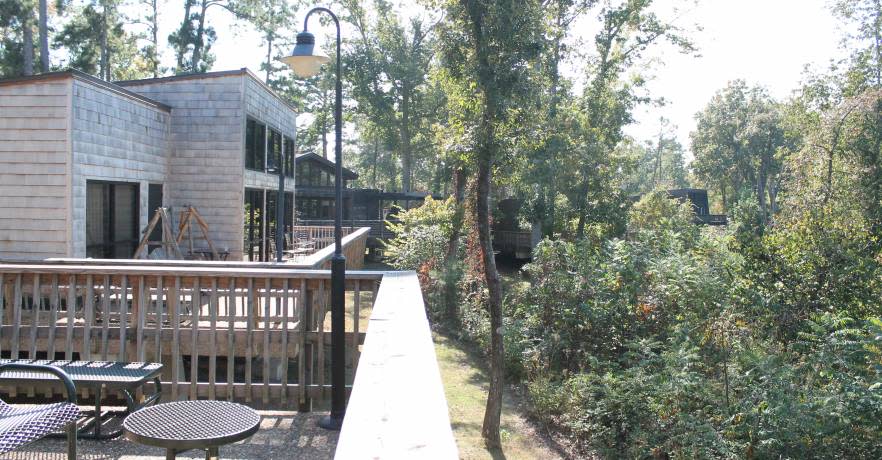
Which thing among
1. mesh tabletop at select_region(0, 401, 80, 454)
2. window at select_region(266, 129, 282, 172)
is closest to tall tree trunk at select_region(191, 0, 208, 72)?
window at select_region(266, 129, 282, 172)

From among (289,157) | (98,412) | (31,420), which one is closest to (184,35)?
(289,157)

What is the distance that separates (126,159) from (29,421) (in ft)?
32.5

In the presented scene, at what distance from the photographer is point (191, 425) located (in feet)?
8.87

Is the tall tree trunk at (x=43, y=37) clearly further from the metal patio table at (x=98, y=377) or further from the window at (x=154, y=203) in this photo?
the metal patio table at (x=98, y=377)

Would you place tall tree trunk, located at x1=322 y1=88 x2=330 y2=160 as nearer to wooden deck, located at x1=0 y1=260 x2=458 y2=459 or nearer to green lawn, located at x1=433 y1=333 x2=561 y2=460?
green lawn, located at x1=433 y1=333 x2=561 y2=460

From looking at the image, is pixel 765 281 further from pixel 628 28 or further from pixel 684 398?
pixel 628 28

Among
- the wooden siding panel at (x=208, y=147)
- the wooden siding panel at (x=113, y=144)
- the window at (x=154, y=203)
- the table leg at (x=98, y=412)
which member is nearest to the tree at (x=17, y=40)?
the wooden siding panel at (x=208, y=147)

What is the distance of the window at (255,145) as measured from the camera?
46.7ft

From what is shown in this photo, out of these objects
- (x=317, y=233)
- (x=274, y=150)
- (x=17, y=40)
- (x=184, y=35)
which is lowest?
(x=317, y=233)

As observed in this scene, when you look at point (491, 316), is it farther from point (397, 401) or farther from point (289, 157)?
point (289, 157)

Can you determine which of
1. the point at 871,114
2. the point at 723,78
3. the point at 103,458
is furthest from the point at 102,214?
the point at 723,78

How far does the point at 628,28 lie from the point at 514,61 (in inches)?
709

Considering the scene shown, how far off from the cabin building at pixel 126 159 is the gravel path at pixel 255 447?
6.60 m

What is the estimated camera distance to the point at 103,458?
4.03 meters
